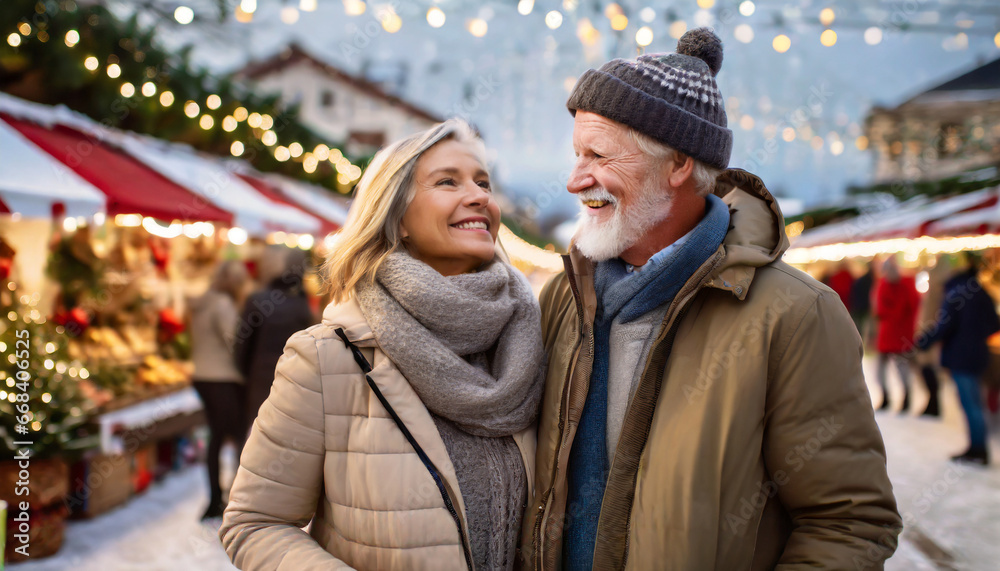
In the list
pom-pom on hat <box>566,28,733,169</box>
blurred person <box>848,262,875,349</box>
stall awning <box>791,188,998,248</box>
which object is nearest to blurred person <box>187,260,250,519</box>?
pom-pom on hat <box>566,28,733,169</box>

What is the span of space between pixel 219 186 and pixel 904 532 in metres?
7.03

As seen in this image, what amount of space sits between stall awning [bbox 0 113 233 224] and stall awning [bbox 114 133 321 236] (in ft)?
0.66

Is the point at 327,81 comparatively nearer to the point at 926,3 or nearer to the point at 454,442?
the point at 926,3

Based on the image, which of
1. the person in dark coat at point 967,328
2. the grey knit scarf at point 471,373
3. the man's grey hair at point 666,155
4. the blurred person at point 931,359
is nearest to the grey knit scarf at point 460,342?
the grey knit scarf at point 471,373

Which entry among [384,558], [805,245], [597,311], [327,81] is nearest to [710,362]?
[597,311]

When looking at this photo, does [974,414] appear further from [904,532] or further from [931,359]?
[904,532]

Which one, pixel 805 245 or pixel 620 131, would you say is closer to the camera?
pixel 620 131

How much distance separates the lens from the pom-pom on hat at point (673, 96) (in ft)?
5.49

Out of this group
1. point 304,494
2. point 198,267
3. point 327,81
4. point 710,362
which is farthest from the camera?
point 327,81

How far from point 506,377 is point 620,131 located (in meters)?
0.73

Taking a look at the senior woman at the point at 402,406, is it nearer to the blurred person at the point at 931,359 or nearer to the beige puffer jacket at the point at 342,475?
the beige puffer jacket at the point at 342,475

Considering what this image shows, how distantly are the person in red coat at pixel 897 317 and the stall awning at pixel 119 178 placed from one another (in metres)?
8.23

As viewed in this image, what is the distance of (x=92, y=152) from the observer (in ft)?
17.5

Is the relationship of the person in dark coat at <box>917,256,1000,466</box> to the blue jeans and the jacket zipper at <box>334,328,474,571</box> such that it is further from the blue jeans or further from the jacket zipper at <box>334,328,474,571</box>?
the jacket zipper at <box>334,328,474,571</box>
